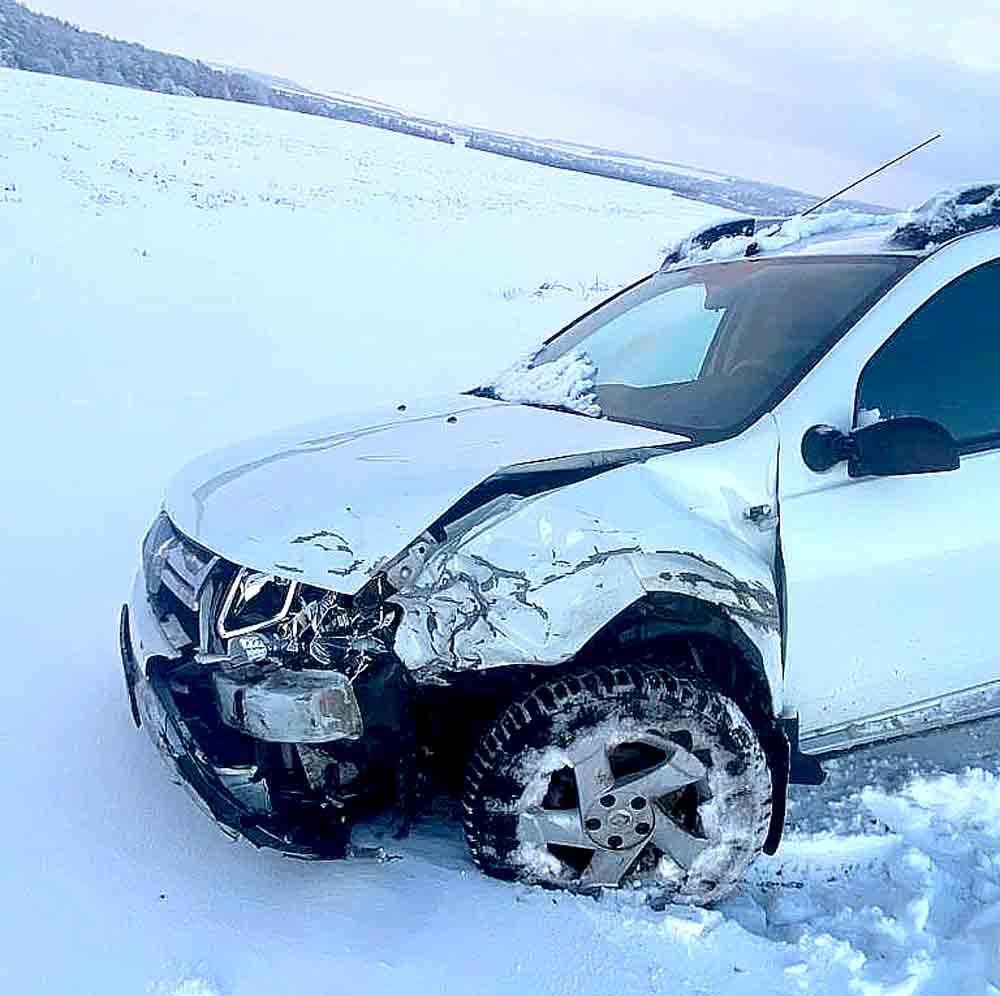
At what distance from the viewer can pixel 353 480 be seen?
100 inches

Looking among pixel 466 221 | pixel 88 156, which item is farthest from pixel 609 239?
pixel 88 156

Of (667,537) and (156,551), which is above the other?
(667,537)

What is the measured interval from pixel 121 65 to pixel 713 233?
67240mm

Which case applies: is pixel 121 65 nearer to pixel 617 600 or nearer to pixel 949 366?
pixel 949 366

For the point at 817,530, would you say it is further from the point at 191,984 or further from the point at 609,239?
the point at 609,239

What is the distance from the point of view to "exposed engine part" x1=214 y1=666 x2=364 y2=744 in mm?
2260

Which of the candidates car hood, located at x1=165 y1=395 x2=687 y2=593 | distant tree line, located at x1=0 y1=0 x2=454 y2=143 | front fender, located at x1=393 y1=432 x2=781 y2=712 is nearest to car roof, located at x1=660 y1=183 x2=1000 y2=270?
car hood, located at x1=165 y1=395 x2=687 y2=593

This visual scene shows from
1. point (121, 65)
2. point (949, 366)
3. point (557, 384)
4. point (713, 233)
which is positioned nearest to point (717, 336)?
point (557, 384)

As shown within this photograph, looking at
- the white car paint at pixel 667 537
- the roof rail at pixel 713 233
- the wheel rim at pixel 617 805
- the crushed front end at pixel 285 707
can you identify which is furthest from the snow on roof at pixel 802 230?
the crushed front end at pixel 285 707

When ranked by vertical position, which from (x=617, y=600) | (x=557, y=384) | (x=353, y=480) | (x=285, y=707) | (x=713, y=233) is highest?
(x=713, y=233)

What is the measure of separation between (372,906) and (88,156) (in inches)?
831

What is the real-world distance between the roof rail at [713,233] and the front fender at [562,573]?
182 cm

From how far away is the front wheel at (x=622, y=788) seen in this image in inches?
94.6

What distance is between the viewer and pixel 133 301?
9.72 metres
